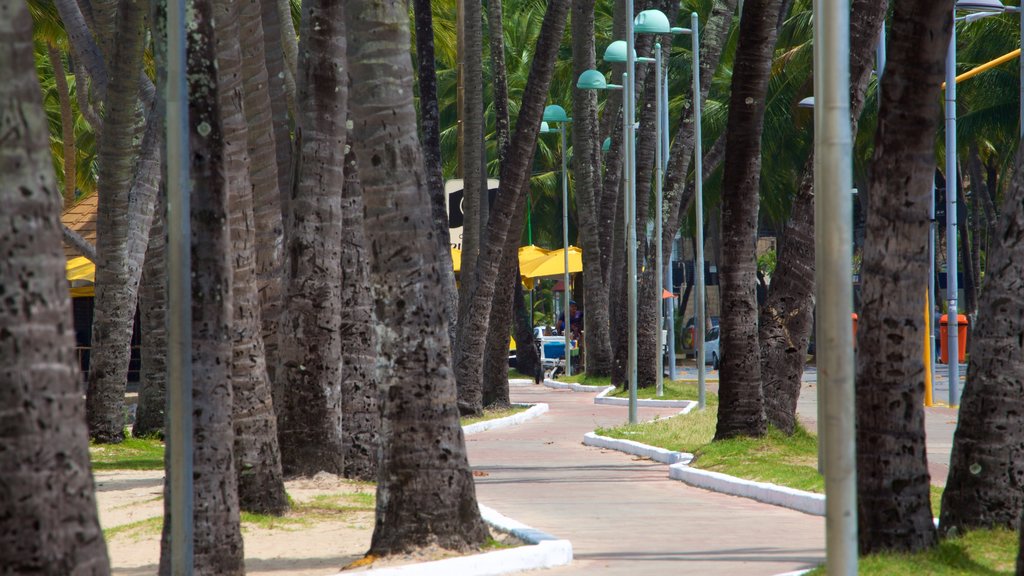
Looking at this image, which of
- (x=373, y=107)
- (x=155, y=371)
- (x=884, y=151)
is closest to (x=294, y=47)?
(x=155, y=371)

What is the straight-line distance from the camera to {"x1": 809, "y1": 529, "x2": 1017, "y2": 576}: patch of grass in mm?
9055

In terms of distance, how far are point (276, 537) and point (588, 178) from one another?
2751cm

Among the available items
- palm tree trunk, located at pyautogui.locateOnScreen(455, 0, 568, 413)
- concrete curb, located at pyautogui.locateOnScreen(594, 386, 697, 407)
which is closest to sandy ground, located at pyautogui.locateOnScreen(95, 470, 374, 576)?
palm tree trunk, located at pyautogui.locateOnScreen(455, 0, 568, 413)

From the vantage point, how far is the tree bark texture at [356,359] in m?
15.9

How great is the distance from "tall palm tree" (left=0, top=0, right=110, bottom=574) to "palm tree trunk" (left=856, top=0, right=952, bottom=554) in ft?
17.2

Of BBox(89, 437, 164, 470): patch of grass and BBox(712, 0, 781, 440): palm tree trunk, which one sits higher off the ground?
BBox(712, 0, 781, 440): palm tree trunk

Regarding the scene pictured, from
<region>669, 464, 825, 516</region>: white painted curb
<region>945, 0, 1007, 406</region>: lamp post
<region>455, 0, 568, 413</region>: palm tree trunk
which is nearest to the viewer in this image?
<region>669, 464, 825, 516</region>: white painted curb

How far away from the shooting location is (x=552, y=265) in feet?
159

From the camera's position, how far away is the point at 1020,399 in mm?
9984

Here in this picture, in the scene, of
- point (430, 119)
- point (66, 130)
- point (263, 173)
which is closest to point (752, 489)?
point (263, 173)

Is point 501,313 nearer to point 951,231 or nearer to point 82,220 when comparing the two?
point 951,231

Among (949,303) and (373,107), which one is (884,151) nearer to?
(373,107)

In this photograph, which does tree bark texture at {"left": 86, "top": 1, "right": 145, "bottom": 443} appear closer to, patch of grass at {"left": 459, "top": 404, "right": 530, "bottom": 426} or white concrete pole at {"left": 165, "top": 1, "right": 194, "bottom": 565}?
patch of grass at {"left": 459, "top": 404, "right": 530, "bottom": 426}

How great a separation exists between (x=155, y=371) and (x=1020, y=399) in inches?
509
